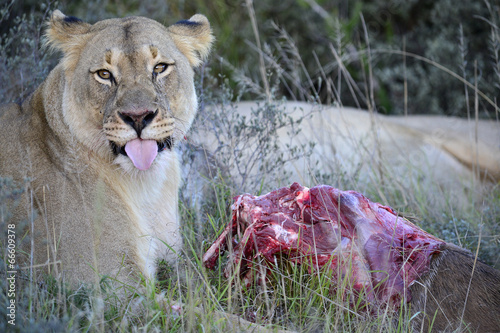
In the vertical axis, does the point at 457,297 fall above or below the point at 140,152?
below

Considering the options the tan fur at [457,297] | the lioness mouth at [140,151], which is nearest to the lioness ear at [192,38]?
the lioness mouth at [140,151]

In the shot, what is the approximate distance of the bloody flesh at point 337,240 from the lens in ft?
8.61

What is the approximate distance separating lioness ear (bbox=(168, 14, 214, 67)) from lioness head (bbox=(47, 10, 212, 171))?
0.10 metres

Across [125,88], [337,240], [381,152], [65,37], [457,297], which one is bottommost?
[457,297]

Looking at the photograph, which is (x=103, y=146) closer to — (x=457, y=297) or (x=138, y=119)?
(x=138, y=119)

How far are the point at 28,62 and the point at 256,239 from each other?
9.26ft

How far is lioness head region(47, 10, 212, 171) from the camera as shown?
2734mm

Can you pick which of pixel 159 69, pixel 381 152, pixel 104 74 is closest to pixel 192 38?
pixel 159 69

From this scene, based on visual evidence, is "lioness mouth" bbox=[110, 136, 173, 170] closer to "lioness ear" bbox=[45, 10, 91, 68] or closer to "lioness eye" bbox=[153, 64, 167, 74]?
"lioness eye" bbox=[153, 64, 167, 74]

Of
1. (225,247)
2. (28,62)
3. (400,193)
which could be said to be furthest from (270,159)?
(28,62)

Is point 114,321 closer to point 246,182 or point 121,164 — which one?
point 121,164

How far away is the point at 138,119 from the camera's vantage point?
2697 millimetres

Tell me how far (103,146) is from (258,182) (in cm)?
141

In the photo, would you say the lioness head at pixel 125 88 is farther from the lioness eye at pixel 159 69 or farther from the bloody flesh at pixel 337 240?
the bloody flesh at pixel 337 240
